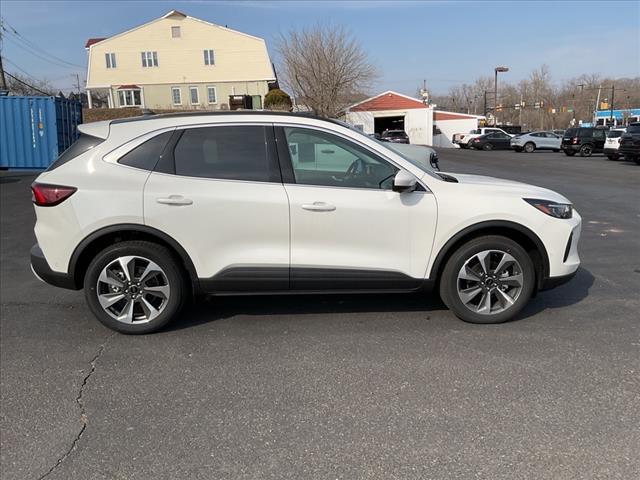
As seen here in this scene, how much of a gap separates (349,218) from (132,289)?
1836 millimetres

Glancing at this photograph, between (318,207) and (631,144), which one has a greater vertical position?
(631,144)

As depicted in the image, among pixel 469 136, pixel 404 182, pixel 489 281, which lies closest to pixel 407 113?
pixel 469 136

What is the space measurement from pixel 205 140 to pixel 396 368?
7.58 ft

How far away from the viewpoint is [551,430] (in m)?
2.93

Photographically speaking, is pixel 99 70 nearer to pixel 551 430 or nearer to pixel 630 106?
pixel 551 430

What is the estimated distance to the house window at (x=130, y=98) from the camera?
→ 171ft

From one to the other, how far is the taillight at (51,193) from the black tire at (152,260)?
0.51m

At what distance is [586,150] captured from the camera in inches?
1243

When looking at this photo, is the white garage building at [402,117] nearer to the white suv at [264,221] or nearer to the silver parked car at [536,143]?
the silver parked car at [536,143]

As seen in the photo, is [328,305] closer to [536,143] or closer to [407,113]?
[536,143]

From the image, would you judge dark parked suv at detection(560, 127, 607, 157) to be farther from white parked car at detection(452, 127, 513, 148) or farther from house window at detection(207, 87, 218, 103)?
house window at detection(207, 87, 218, 103)

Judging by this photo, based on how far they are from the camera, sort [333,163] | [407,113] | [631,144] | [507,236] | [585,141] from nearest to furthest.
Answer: [333,163], [507,236], [631,144], [585,141], [407,113]

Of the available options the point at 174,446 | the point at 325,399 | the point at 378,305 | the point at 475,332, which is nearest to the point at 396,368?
the point at 325,399

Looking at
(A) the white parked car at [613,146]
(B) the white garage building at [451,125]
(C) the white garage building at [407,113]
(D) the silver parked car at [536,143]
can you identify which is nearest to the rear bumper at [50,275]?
(A) the white parked car at [613,146]
